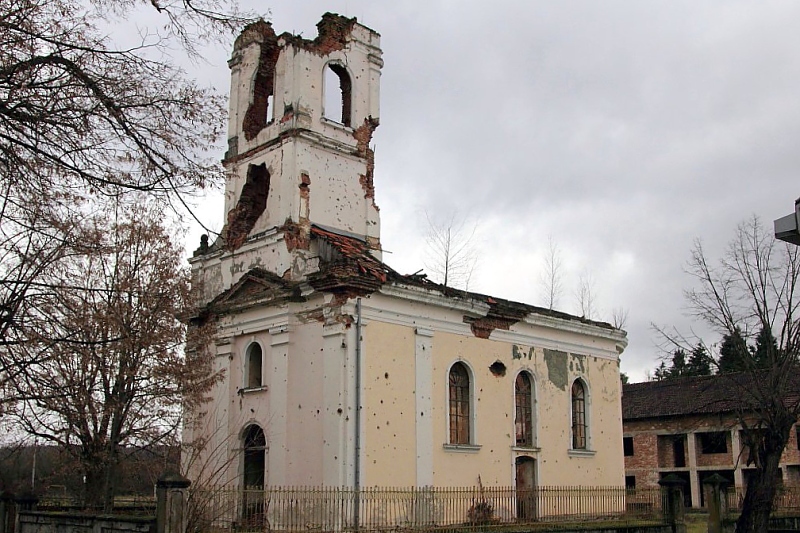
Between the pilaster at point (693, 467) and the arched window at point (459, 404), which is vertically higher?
the arched window at point (459, 404)

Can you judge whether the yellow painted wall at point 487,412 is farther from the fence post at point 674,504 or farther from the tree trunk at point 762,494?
the tree trunk at point 762,494

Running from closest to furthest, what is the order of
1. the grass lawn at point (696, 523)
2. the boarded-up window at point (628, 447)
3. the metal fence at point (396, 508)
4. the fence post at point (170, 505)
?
1. the fence post at point (170, 505)
2. the metal fence at point (396, 508)
3. the grass lawn at point (696, 523)
4. the boarded-up window at point (628, 447)

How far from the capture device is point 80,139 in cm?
855

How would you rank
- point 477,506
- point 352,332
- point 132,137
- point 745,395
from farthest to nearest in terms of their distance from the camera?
point 745,395 → point 477,506 → point 352,332 → point 132,137

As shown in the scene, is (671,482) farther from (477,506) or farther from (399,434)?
(399,434)

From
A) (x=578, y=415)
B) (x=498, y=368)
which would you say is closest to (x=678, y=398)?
(x=578, y=415)

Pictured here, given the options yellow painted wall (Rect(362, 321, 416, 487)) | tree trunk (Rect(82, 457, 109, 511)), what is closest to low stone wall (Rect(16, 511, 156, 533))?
tree trunk (Rect(82, 457, 109, 511))

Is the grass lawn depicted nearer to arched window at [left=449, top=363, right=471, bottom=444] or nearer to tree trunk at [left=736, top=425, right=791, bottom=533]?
tree trunk at [left=736, top=425, right=791, bottom=533]

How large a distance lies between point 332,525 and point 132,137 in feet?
38.3

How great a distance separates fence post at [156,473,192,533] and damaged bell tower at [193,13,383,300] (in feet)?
25.8

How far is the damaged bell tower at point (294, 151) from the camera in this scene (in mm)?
21953

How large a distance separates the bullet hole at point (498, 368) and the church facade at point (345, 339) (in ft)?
0.14

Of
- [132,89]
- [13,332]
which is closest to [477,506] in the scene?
[13,332]

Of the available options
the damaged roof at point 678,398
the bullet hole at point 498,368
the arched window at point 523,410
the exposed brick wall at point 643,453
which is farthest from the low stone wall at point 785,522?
the exposed brick wall at point 643,453
